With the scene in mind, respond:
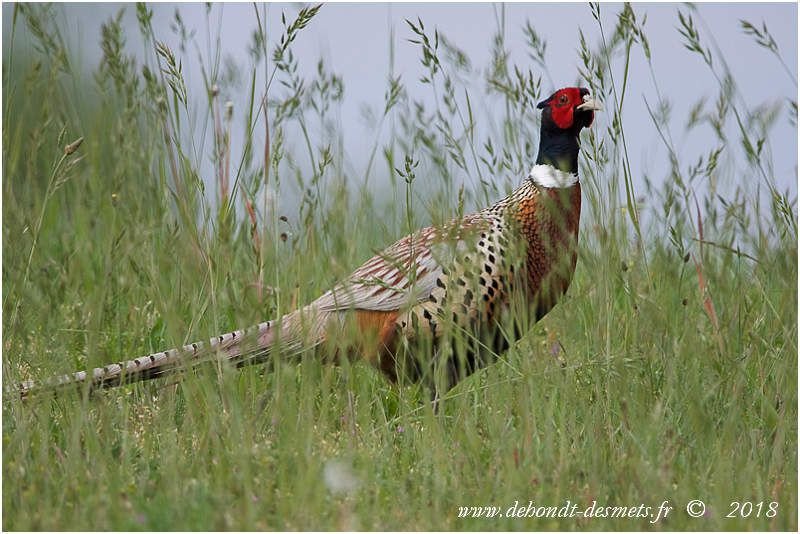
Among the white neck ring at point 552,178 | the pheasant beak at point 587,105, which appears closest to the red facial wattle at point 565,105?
the pheasant beak at point 587,105

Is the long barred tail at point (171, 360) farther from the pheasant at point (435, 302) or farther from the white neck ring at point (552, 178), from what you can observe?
the white neck ring at point (552, 178)

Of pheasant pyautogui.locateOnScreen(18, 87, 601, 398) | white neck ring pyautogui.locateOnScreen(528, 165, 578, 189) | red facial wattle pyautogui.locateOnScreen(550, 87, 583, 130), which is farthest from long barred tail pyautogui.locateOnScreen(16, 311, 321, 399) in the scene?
red facial wattle pyautogui.locateOnScreen(550, 87, 583, 130)

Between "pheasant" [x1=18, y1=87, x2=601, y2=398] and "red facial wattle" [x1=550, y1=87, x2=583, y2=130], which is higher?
"red facial wattle" [x1=550, y1=87, x2=583, y2=130]

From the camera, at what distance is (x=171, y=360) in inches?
147

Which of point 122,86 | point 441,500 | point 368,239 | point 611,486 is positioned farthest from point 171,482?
point 368,239

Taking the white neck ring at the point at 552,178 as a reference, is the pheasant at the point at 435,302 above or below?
below

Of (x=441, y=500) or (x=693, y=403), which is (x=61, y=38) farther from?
(x=693, y=403)

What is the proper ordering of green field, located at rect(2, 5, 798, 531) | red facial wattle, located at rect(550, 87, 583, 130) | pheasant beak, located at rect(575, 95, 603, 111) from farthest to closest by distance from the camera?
red facial wattle, located at rect(550, 87, 583, 130), pheasant beak, located at rect(575, 95, 603, 111), green field, located at rect(2, 5, 798, 531)

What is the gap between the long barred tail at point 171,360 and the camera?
3.40 m

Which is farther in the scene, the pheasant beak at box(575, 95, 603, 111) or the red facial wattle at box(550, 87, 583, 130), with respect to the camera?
the red facial wattle at box(550, 87, 583, 130)

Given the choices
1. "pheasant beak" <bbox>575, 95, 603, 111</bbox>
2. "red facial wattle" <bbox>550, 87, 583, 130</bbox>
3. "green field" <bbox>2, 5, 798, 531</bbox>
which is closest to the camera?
"green field" <bbox>2, 5, 798, 531</bbox>

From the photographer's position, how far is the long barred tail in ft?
11.2

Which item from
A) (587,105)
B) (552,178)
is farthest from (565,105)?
(552,178)

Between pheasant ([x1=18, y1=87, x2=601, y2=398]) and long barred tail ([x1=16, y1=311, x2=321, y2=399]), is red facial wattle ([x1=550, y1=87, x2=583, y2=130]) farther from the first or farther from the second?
long barred tail ([x1=16, y1=311, x2=321, y2=399])
